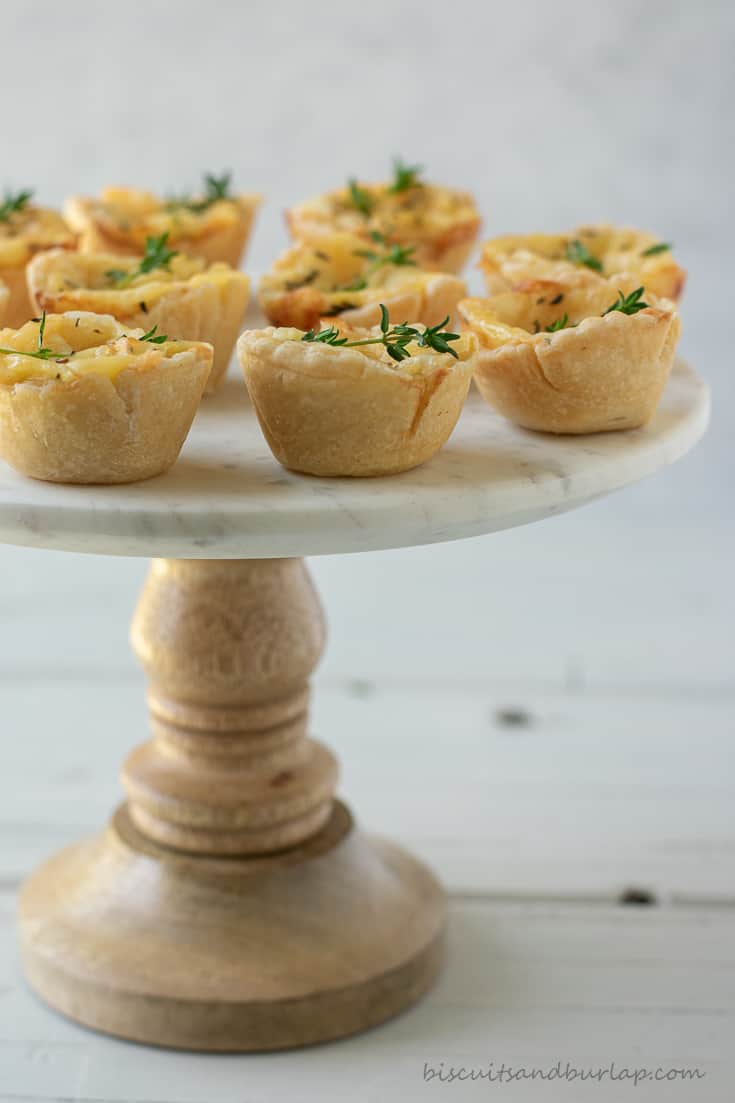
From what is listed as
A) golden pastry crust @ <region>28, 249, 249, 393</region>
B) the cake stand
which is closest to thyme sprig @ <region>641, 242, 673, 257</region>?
the cake stand

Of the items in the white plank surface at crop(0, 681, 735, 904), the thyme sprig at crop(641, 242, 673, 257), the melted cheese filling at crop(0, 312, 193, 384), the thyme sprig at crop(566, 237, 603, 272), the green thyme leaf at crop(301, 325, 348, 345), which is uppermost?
the green thyme leaf at crop(301, 325, 348, 345)

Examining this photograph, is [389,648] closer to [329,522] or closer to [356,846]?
[356,846]

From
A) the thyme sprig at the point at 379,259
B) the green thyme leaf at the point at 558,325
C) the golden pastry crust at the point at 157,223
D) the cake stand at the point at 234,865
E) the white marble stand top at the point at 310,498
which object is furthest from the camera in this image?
the golden pastry crust at the point at 157,223

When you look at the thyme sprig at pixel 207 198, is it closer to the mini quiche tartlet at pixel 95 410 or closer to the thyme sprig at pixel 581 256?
the thyme sprig at pixel 581 256

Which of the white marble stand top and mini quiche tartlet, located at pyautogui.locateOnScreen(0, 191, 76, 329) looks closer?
the white marble stand top

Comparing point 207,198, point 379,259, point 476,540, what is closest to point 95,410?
point 379,259

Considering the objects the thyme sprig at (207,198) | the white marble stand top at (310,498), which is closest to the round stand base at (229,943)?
the white marble stand top at (310,498)

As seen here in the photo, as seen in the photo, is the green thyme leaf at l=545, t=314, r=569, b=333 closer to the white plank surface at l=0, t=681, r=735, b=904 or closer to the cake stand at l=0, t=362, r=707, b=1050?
the cake stand at l=0, t=362, r=707, b=1050
